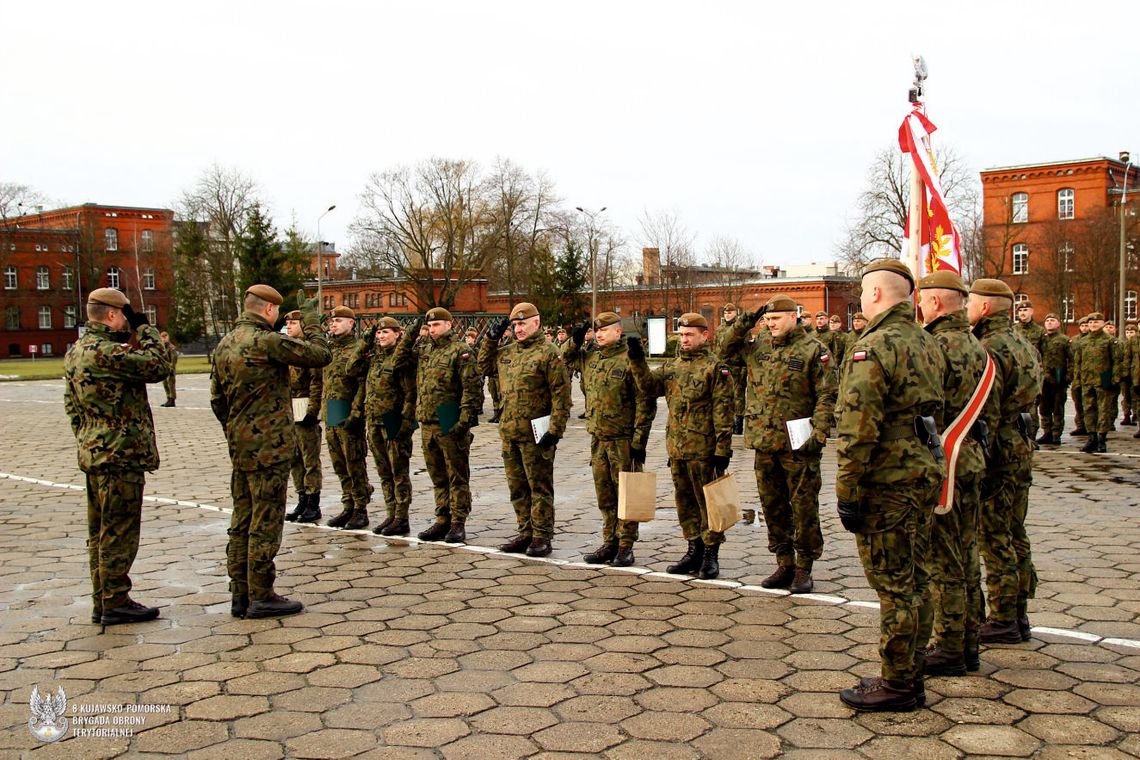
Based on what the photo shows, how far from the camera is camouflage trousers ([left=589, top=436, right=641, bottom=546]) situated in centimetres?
764

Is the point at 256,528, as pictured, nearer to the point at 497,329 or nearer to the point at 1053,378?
the point at 497,329

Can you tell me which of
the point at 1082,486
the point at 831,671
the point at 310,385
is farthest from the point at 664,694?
the point at 1082,486

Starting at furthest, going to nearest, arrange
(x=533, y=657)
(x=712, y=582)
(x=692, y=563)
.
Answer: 1. (x=692, y=563)
2. (x=712, y=582)
3. (x=533, y=657)

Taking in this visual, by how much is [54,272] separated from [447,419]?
7871 centimetres

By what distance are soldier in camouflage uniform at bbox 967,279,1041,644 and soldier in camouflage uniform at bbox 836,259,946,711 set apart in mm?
1116

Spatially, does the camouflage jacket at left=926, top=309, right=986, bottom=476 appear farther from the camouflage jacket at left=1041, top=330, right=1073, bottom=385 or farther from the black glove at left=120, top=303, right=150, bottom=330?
the camouflage jacket at left=1041, top=330, right=1073, bottom=385

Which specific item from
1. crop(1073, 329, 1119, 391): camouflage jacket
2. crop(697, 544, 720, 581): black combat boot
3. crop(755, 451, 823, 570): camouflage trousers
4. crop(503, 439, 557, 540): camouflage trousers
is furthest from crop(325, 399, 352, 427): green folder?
crop(1073, 329, 1119, 391): camouflage jacket

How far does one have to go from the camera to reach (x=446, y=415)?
859 centimetres

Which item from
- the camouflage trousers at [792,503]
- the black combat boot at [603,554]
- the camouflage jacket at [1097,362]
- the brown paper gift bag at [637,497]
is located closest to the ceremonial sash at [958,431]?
the camouflage trousers at [792,503]

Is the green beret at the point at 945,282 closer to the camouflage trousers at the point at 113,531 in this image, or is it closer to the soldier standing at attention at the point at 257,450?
the soldier standing at attention at the point at 257,450

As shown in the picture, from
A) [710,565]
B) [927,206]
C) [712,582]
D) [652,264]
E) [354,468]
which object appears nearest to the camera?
[712,582]

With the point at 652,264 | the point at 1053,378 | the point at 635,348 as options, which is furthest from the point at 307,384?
the point at 652,264

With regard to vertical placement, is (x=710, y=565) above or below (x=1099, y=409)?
below

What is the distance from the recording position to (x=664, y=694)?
4.88m
